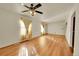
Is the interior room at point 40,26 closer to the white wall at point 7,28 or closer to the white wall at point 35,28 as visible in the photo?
the white wall at point 7,28

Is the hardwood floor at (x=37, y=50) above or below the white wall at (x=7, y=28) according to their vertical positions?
below

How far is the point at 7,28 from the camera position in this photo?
4531 mm

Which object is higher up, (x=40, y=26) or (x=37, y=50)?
(x=40, y=26)

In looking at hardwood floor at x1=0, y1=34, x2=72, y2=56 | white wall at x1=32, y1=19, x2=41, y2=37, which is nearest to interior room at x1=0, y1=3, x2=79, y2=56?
hardwood floor at x1=0, y1=34, x2=72, y2=56

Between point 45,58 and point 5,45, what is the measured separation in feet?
10.6

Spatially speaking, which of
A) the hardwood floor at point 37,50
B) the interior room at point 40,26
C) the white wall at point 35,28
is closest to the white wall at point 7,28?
the interior room at point 40,26

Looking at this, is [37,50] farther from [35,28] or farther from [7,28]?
[35,28]

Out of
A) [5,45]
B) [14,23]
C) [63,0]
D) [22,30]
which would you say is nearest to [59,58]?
[63,0]

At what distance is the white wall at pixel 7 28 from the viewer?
4.31m

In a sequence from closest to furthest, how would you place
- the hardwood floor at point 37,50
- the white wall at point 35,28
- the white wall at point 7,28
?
the hardwood floor at point 37,50
the white wall at point 7,28
the white wall at point 35,28

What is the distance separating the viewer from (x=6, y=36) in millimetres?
4449

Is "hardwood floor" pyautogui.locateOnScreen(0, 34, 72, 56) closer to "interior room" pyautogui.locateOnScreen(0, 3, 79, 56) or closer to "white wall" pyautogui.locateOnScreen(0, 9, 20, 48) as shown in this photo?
"interior room" pyautogui.locateOnScreen(0, 3, 79, 56)

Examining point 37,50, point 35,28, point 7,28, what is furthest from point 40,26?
point 35,28

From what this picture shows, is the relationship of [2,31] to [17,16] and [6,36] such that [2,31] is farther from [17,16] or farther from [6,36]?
[17,16]
